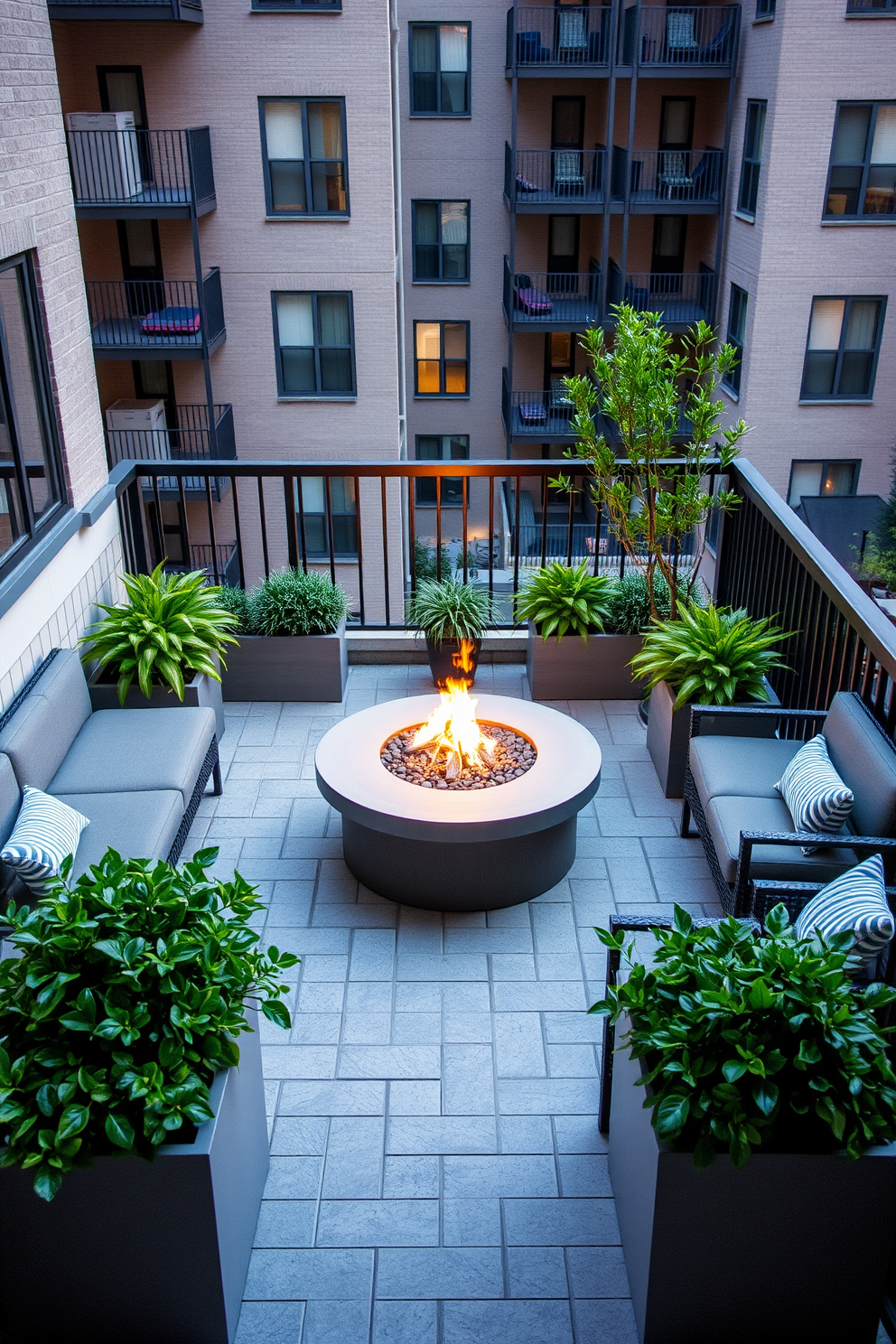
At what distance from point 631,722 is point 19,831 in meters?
2.95

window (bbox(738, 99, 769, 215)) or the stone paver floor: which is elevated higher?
window (bbox(738, 99, 769, 215))

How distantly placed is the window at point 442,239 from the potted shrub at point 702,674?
14.8m

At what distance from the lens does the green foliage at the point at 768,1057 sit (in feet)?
6.93

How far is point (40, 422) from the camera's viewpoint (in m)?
4.68

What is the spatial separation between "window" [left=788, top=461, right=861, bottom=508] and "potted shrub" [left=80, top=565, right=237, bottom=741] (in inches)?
517

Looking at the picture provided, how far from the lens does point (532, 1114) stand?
307cm

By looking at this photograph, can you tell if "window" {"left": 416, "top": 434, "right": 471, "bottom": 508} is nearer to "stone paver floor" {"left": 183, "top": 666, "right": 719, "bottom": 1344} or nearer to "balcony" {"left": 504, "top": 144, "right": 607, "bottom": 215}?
"balcony" {"left": 504, "top": 144, "right": 607, "bottom": 215}

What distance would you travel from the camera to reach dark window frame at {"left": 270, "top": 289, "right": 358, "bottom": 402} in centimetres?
1392

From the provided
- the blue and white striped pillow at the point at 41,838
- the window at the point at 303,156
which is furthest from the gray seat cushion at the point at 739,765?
the window at the point at 303,156

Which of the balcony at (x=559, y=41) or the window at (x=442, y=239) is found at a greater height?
the balcony at (x=559, y=41)

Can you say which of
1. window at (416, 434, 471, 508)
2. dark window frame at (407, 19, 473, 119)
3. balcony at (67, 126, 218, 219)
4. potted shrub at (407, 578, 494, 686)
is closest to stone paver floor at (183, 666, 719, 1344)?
potted shrub at (407, 578, 494, 686)

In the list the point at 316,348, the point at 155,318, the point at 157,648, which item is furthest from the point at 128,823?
the point at 316,348

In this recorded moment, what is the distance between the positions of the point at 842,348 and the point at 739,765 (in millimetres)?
13241

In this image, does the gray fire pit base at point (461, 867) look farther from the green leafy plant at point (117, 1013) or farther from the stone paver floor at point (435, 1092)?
the green leafy plant at point (117, 1013)
